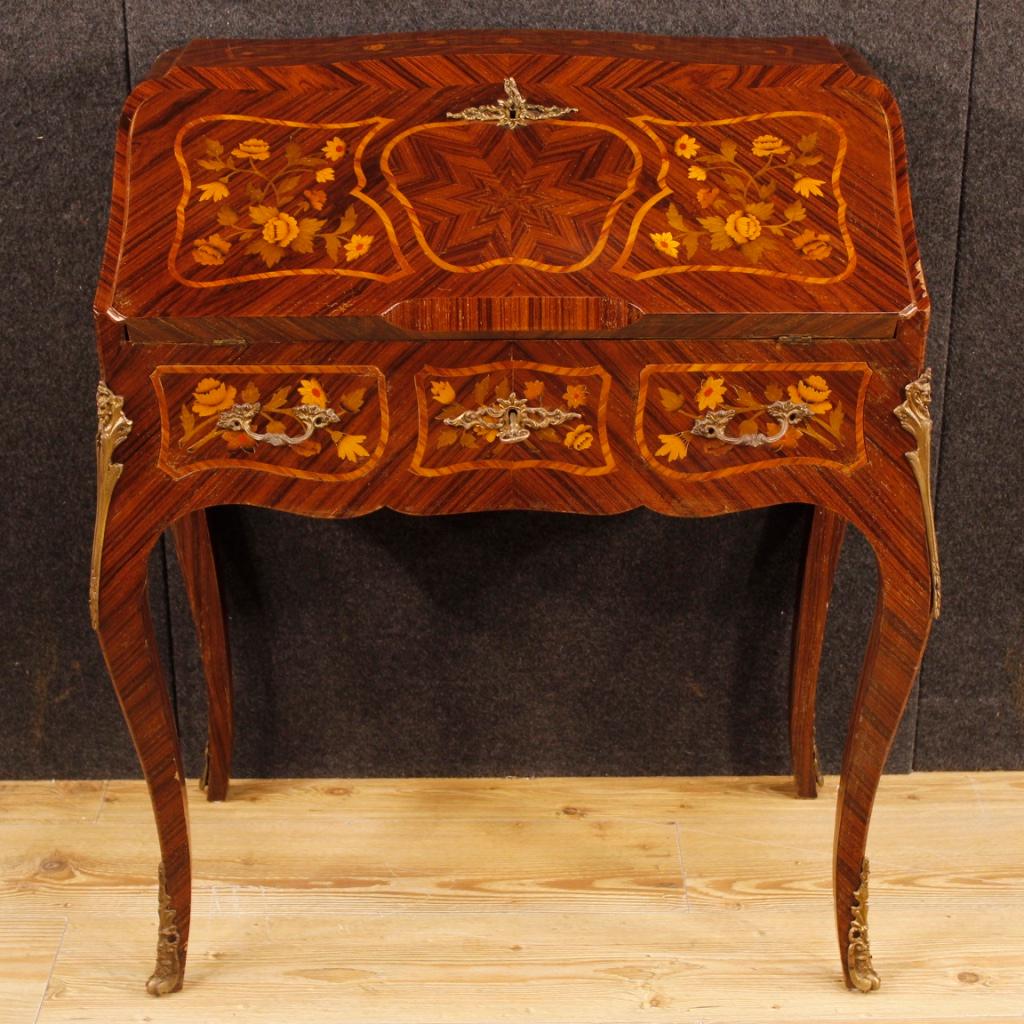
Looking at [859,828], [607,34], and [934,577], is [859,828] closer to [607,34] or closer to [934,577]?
[934,577]

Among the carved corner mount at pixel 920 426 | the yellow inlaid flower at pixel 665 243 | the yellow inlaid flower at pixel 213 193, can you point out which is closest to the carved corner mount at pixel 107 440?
the yellow inlaid flower at pixel 213 193

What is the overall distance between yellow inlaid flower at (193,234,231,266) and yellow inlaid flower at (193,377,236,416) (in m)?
0.13

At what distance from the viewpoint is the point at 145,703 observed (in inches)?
60.6

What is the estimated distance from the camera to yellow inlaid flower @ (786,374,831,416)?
4.62 feet

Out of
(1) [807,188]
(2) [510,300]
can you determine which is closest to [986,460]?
(1) [807,188]

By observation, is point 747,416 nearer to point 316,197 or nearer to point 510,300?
point 510,300

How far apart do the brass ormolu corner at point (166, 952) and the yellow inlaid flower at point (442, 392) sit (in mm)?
705

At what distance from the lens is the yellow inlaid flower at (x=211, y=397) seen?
1.41m

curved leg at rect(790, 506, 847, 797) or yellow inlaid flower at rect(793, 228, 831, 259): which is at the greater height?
yellow inlaid flower at rect(793, 228, 831, 259)

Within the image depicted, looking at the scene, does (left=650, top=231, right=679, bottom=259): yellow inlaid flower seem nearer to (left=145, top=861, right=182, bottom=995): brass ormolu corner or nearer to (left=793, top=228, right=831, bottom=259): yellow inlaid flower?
(left=793, top=228, right=831, bottom=259): yellow inlaid flower

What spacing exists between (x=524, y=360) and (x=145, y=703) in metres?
0.61

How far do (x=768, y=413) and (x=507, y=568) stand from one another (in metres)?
0.67

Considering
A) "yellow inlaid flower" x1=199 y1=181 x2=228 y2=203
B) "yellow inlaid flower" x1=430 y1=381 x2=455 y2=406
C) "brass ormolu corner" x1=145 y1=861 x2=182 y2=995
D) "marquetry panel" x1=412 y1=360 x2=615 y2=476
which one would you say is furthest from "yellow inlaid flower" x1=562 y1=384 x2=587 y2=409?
"brass ormolu corner" x1=145 y1=861 x2=182 y2=995

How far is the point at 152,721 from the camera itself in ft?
5.09
